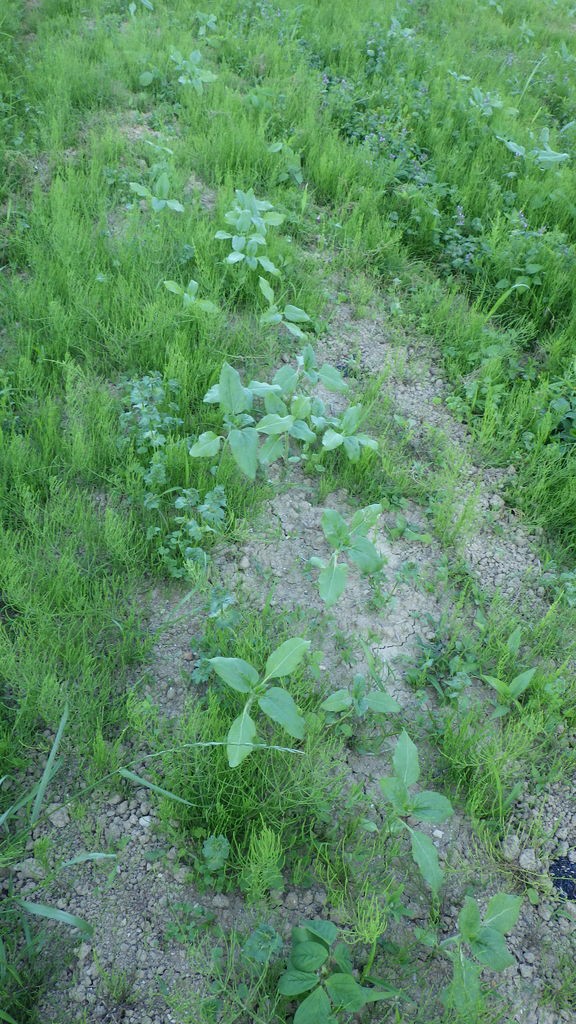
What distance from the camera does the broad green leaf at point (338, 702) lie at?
2449mm

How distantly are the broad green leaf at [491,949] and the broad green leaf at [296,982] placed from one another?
1.52 ft

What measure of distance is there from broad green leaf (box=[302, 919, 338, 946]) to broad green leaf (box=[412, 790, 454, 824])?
0.40 metres

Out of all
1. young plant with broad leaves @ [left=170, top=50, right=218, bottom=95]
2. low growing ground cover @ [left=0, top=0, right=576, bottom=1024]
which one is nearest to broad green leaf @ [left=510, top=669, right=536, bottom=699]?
low growing ground cover @ [left=0, top=0, right=576, bottom=1024]

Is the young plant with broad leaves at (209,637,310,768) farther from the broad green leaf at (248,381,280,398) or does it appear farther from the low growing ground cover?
the broad green leaf at (248,381,280,398)

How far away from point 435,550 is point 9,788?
6.31 ft

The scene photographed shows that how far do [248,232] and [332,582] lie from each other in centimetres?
223

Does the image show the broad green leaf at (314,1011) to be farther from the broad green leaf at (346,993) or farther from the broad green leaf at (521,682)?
the broad green leaf at (521,682)

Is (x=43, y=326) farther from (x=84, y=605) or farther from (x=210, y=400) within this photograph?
(x=84, y=605)

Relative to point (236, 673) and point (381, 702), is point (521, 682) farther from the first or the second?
point (236, 673)

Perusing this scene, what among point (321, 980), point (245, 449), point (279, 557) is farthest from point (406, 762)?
point (245, 449)

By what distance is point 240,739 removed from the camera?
219 centimetres

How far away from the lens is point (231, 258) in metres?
3.75

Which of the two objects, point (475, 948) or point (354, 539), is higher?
point (354, 539)

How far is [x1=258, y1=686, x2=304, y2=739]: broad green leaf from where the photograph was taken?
7.26 feet
